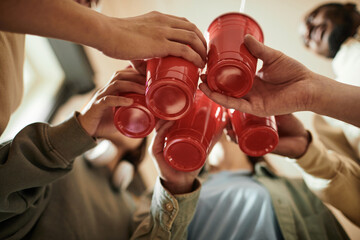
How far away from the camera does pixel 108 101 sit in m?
0.50

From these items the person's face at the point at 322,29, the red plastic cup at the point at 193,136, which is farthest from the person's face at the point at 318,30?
the red plastic cup at the point at 193,136

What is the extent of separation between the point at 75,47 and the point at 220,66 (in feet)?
3.04

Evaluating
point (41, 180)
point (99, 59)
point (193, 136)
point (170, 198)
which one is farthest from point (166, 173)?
point (99, 59)

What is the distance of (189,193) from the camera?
605 mm

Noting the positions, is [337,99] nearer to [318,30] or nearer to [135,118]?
[135,118]

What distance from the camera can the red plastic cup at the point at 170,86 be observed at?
41cm

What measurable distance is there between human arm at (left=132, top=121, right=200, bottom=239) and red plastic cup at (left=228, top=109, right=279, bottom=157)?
0.16 m

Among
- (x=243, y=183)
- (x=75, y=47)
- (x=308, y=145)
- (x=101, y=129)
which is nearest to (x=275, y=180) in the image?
(x=243, y=183)

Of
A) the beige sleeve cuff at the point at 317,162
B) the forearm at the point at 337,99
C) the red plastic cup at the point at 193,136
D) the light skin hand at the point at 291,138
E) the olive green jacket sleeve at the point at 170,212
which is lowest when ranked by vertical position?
the olive green jacket sleeve at the point at 170,212

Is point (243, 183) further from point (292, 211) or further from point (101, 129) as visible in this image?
point (101, 129)

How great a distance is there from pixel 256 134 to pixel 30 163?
495 mm

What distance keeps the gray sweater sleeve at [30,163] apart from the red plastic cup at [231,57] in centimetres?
35

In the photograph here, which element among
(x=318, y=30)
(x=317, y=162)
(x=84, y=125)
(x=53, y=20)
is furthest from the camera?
(x=318, y=30)

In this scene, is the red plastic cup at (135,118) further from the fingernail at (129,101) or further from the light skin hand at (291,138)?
the light skin hand at (291,138)
